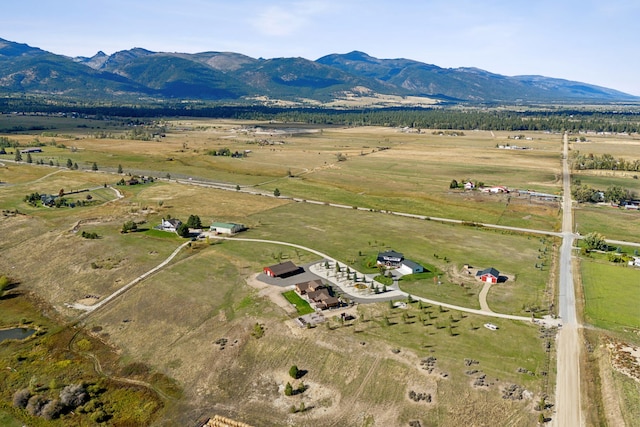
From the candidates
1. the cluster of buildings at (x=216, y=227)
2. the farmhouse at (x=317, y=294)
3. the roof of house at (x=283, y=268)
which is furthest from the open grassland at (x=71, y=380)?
the cluster of buildings at (x=216, y=227)

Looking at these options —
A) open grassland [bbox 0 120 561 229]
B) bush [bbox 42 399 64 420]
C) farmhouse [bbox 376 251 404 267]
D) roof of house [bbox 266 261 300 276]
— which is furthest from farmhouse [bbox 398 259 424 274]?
bush [bbox 42 399 64 420]

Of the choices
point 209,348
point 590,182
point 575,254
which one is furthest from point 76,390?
point 590,182

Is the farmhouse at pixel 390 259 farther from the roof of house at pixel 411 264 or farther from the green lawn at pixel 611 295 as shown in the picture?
the green lawn at pixel 611 295

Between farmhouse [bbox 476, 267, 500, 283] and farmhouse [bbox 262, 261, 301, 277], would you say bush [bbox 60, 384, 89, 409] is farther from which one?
farmhouse [bbox 476, 267, 500, 283]

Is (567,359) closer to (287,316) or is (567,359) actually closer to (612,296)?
(612,296)

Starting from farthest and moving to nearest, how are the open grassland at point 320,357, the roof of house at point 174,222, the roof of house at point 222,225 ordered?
the roof of house at point 174,222 → the roof of house at point 222,225 → the open grassland at point 320,357
